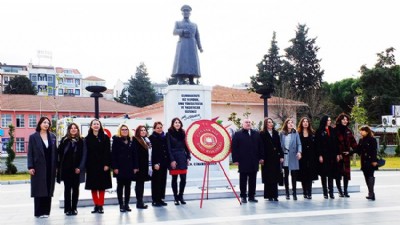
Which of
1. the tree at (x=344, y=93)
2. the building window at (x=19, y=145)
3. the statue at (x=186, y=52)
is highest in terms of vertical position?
the tree at (x=344, y=93)

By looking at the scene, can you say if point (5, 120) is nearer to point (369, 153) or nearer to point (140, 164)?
point (140, 164)

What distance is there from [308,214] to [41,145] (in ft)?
14.9

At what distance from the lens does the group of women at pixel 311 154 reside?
29.6ft

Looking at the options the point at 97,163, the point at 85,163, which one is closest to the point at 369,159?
the point at 97,163

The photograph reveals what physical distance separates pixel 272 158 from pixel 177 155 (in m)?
1.90

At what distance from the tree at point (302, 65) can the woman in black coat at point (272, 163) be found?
33790mm

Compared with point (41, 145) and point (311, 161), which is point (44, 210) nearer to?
point (41, 145)

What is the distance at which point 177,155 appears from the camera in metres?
8.76

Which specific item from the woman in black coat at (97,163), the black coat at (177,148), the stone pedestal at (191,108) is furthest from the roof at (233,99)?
the woman in black coat at (97,163)

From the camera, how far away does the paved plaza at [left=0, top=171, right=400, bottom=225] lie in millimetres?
6855

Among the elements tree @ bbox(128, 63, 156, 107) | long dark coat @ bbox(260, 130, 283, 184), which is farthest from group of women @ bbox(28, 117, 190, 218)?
tree @ bbox(128, 63, 156, 107)

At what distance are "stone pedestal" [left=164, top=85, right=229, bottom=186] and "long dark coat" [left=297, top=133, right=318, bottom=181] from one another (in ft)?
9.22

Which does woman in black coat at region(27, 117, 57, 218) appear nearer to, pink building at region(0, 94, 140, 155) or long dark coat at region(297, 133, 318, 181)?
long dark coat at region(297, 133, 318, 181)

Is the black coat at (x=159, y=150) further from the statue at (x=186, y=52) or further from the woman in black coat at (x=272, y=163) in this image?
the statue at (x=186, y=52)
